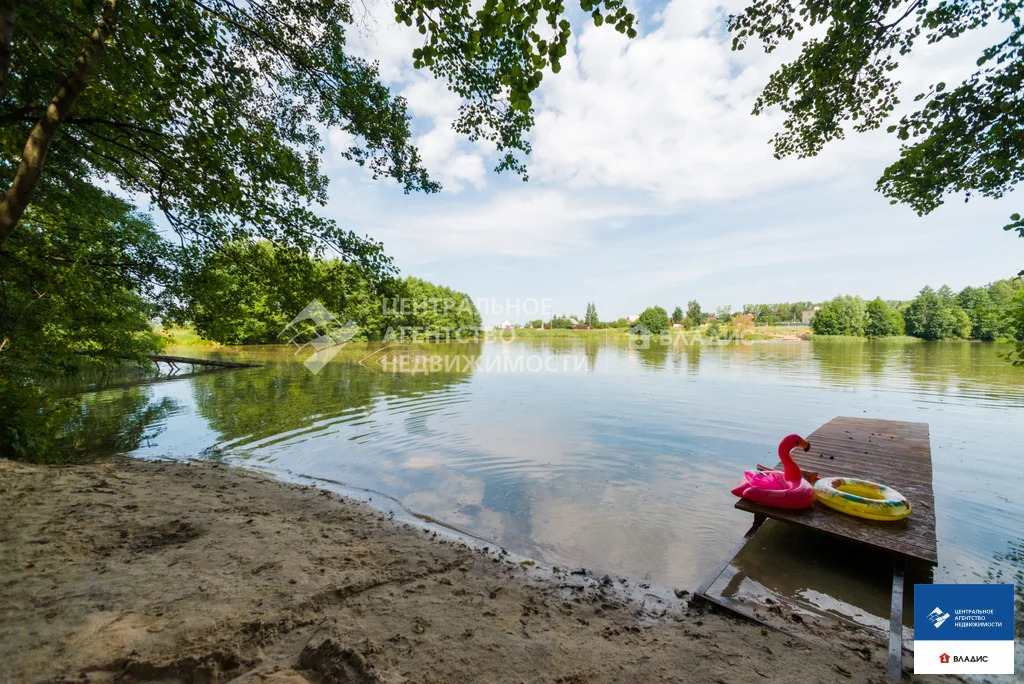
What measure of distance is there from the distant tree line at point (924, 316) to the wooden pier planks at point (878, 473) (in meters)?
85.9

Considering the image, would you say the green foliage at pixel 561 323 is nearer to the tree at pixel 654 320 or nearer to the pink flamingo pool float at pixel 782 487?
the tree at pixel 654 320

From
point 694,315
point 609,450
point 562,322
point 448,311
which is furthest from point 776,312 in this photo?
point 609,450

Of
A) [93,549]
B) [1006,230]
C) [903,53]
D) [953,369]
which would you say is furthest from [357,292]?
[953,369]

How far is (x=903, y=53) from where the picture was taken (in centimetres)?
743

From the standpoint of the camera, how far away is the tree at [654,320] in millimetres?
106250

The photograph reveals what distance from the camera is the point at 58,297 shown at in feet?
19.4

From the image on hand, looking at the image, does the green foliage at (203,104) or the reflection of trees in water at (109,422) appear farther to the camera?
the reflection of trees in water at (109,422)

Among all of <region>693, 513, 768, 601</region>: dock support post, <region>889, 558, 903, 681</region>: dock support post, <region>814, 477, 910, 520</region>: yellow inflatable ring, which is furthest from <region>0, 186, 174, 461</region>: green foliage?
<region>814, 477, 910, 520</region>: yellow inflatable ring

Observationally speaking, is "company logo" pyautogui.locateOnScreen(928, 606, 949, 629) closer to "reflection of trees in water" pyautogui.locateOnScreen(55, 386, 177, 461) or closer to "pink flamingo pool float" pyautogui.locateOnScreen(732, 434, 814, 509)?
"pink flamingo pool float" pyautogui.locateOnScreen(732, 434, 814, 509)

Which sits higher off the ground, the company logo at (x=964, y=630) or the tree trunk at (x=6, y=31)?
the tree trunk at (x=6, y=31)

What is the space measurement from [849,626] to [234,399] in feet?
63.4

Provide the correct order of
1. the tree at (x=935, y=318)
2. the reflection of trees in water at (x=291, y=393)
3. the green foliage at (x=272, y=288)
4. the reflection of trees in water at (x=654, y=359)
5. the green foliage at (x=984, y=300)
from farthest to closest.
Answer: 1. the tree at (x=935, y=318)
2. the green foliage at (x=984, y=300)
3. the reflection of trees in water at (x=654, y=359)
4. the reflection of trees in water at (x=291, y=393)
5. the green foliage at (x=272, y=288)

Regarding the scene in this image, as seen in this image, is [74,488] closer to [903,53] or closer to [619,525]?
[619,525]

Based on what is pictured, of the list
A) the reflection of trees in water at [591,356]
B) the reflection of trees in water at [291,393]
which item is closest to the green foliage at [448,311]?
the reflection of trees in water at [591,356]
